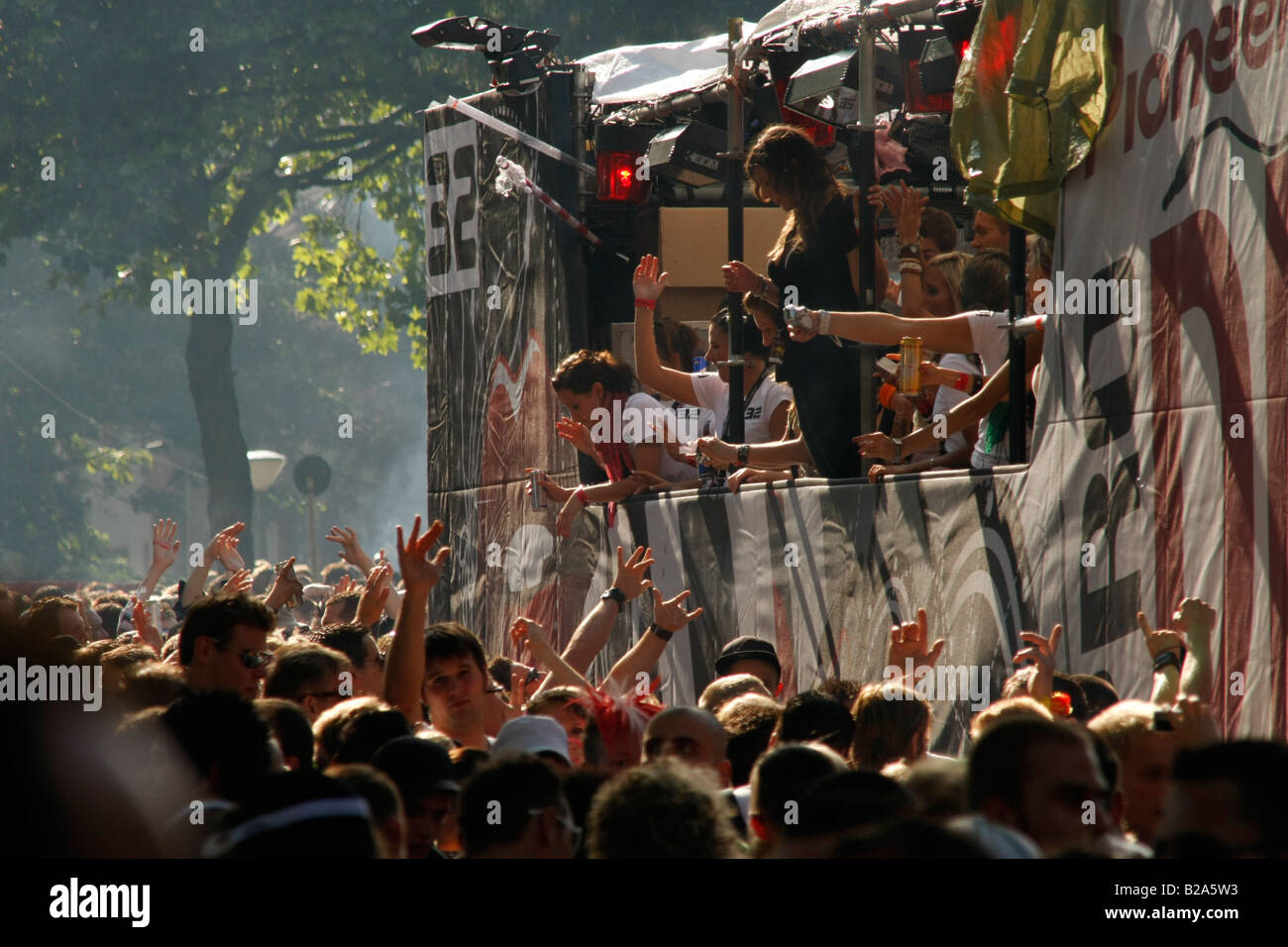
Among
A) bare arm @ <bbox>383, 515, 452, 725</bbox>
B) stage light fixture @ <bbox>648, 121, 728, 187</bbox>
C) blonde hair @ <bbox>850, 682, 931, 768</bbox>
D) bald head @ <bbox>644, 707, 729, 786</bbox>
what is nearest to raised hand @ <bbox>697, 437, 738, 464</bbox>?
stage light fixture @ <bbox>648, 121, 728, 187</bbox>

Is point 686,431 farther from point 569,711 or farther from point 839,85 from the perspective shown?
point 569,711

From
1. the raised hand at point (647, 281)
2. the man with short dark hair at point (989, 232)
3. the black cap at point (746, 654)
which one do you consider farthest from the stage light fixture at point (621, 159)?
the black cap at point (746, 654)

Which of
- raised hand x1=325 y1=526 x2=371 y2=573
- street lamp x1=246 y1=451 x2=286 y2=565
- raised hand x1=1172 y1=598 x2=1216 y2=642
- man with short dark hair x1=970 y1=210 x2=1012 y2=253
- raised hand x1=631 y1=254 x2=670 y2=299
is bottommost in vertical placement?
raised hand x1=1172 y1=598 x2=1216 y2=642

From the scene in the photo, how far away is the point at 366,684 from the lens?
6500 millimetres

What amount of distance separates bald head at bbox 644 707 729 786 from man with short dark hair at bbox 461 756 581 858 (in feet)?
3.14

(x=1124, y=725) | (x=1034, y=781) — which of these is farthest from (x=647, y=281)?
(x=1034, y=781)

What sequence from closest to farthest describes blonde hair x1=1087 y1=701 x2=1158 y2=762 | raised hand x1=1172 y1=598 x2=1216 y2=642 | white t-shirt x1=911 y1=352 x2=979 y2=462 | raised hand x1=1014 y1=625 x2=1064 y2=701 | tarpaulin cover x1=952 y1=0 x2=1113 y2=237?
blonde hair x1=1087 y1=701 x2=1158 y2=762, raised hand x1=1172 y1=598 x2=1216 y2=642, raised hand x1=1014 y1=625 x2=1064 y2=701, tarpaulin cover x1=952 y1=0 x2=1113 y2=237, white t-shirt x1=911 y1=352 x2=979 y2=462

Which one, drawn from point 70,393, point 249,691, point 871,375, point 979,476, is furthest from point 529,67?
point 70,393

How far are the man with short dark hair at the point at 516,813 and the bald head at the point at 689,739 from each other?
3.14ft

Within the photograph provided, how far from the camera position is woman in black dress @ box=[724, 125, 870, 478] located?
7.75 m

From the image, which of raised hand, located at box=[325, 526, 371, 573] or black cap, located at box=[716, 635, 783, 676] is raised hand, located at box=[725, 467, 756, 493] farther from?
raised hand, located at box=[325, 526, 371, 573]

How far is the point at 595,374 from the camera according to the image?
382 inches
